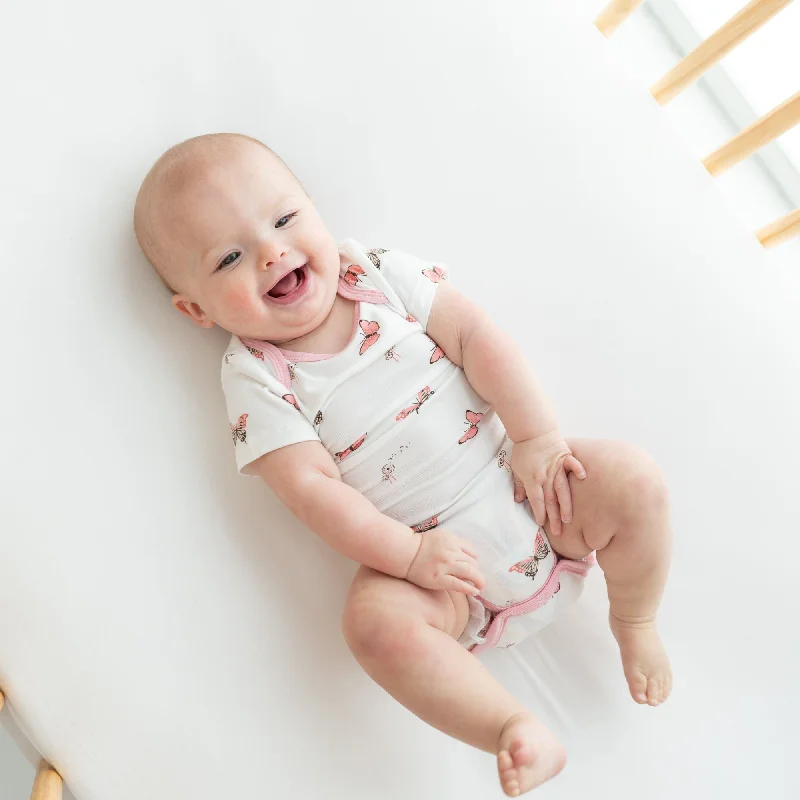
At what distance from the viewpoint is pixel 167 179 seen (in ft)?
3.04

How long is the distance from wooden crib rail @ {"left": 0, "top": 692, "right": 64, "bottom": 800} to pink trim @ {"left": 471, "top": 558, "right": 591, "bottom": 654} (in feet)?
1.64

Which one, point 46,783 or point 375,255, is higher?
point 375,255

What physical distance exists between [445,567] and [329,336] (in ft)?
1.05

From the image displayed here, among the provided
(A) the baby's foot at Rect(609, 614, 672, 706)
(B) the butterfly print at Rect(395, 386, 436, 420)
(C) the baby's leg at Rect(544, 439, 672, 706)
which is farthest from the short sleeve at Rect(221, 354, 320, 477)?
(A) the baby's foot at Rect(609, 614, 672, 706)

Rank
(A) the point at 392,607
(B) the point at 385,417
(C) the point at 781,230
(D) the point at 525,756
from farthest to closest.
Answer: (C) the point at 781,230 → (B) the point at 385,417 → (A) the point at 392,607 → (D) the point at 525,756

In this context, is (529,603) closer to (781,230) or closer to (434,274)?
(434,274)

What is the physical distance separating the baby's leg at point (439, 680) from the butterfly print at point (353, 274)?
372mm

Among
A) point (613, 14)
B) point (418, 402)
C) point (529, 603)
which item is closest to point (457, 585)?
point (529, 603)

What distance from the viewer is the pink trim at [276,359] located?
971mm

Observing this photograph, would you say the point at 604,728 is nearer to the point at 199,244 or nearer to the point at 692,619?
the point at 692,619

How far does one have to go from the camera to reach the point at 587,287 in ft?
3.70

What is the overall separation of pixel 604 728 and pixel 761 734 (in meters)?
0.20

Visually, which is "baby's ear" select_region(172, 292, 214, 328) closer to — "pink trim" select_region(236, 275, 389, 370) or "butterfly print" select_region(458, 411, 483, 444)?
"pink trim" select_region(236, 275, 389, 370)

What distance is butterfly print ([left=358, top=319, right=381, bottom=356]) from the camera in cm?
98
